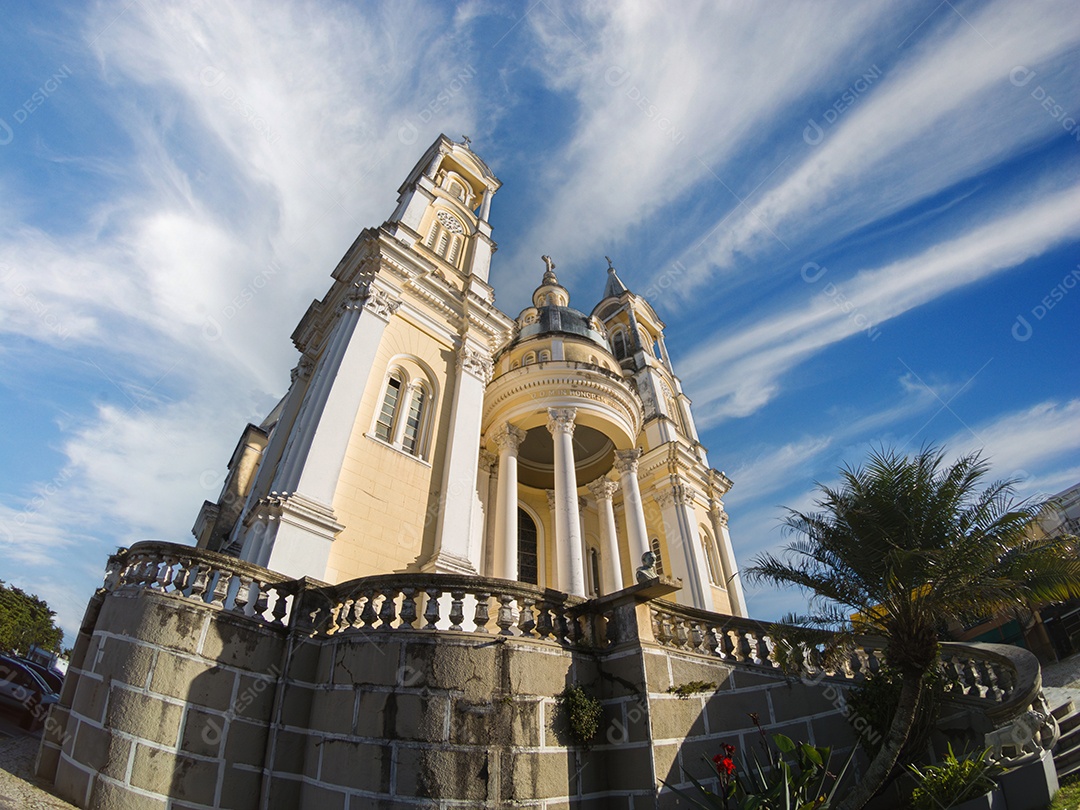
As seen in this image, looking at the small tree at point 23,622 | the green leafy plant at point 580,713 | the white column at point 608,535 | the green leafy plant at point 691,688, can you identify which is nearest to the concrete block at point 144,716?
the green leafy plant at point 580,713

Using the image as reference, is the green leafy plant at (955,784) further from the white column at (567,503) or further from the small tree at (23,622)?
the small tree at (23,622)

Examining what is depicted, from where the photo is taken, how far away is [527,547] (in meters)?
22.6

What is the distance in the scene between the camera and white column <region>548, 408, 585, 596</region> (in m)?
14.8

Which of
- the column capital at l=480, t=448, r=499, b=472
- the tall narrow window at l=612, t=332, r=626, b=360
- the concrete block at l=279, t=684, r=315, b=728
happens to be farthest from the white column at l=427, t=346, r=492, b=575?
the tall narrow window at l=612, t=332, r=626, b=360

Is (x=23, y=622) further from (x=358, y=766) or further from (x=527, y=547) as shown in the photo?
(x=358, y=766)

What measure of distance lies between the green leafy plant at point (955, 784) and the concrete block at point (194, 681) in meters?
8.10

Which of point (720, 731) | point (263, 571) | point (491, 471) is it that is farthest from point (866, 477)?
point (491, 471)

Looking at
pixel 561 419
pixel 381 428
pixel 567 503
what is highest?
pixel 561 419

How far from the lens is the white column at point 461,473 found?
12.5m

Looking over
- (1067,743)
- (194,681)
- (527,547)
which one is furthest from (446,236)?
(1067,743)

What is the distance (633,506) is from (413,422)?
885 centimetres

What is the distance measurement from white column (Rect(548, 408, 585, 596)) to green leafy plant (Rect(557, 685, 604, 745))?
685cm

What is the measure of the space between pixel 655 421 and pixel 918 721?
19066 mm

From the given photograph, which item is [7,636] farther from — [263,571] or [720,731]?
[720,731]
